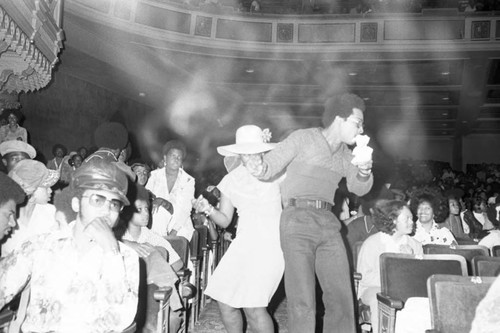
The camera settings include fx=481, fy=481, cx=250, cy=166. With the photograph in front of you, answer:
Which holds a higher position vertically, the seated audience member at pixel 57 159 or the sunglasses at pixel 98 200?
the seated audience member at pixel 57 159

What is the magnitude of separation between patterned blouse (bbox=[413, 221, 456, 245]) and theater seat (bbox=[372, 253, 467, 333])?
3.98 feet

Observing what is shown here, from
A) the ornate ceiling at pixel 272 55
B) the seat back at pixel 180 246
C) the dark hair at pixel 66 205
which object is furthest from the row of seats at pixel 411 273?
the ornate ceiling at pixel 272 55

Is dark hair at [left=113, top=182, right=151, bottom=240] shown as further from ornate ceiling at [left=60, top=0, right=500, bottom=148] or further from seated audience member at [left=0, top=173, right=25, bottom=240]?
ornate ceiling at [left=60, top=0, right=500, bottom=148]

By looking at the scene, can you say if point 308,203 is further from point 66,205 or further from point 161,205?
point 161,205

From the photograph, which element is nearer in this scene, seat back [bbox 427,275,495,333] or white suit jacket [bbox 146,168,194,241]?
seat back [bbox 427,275,495,333]

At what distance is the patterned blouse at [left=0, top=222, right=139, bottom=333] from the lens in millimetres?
1693

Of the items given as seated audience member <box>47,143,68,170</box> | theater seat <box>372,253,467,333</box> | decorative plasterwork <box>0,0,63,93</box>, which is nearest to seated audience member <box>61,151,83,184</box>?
seated audience member <box>47,143,68,170</box>

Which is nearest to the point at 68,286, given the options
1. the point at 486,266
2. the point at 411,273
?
the point at 411,273

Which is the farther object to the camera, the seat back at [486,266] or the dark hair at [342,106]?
the seat back at [486,266]

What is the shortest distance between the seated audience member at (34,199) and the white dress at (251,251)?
4.31 ft

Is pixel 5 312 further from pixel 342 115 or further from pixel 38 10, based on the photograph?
pixel 38 10

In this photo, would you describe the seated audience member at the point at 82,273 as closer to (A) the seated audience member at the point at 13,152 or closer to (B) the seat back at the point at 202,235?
(B) the seat back at the point at 202,235

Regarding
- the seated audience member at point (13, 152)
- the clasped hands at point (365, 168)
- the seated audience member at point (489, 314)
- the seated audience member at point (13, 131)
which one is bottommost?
the seated audience member at point (489, 314)

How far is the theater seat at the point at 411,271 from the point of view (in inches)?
115
